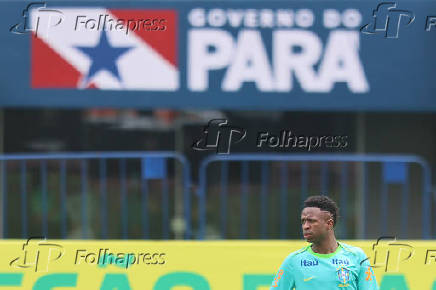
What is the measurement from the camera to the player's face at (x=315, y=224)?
4871 millimetres

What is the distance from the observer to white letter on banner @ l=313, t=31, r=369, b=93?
28.7ft

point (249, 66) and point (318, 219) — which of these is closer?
point (318, 219)

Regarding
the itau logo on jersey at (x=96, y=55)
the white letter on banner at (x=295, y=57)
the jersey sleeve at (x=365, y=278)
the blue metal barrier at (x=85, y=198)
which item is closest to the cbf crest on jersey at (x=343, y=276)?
the jersey sleeve at (x=365, y=278)

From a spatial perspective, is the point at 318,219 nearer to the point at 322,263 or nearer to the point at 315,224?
the point at 315,224

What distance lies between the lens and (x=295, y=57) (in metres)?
8.74

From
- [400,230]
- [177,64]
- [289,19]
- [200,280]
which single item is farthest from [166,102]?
[400,230]

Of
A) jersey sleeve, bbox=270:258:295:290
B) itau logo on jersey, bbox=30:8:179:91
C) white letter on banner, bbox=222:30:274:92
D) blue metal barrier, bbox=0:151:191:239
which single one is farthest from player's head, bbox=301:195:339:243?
itau logo on jersey, bbox=30:8:179:91

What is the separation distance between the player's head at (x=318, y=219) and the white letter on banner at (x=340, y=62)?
3.92 metres

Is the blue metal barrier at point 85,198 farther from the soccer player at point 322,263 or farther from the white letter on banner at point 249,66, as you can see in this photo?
the soccer player at point 322,263

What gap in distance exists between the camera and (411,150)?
9508 millimetres

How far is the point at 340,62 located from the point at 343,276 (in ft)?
14.6

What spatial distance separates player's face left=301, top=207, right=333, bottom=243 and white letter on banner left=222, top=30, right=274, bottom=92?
398 cm

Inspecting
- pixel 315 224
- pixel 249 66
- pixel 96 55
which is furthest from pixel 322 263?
pixel 96 55

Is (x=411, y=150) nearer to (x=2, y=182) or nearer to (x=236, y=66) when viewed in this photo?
(x=236, y=66)
